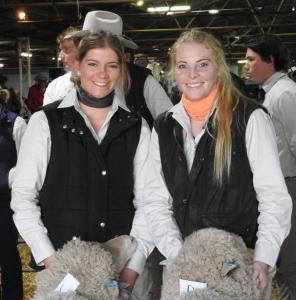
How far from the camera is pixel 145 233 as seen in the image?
6.61ft

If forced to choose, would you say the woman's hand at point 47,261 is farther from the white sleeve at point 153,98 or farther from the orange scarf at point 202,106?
the white sleeve at point 153,98

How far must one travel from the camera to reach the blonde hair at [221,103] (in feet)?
6.07

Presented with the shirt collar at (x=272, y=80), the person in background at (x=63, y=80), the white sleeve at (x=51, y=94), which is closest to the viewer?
the person in background at (x=63, y=80)

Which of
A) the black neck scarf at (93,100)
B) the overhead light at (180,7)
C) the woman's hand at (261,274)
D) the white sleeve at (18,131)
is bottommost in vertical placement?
the woman's hand at (261,274)

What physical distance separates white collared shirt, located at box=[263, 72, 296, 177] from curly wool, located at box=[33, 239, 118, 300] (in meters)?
1.83

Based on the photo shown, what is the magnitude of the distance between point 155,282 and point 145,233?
42 cm

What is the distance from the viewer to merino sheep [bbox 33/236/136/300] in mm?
1679

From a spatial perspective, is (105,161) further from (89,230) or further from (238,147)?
(238,147)

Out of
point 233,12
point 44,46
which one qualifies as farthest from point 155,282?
point 44,46

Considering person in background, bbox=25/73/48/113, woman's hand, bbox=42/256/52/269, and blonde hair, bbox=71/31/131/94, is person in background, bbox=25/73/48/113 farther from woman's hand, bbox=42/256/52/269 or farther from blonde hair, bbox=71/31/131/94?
woman's hand, bbox=42/256/52/269

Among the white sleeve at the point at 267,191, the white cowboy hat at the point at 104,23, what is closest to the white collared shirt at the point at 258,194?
the white sleeve at the point at 267,191

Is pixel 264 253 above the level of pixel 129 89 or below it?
below

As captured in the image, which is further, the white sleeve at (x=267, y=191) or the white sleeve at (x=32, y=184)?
the white sleeve at (x=32, y=184)

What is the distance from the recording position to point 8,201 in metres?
3.15
